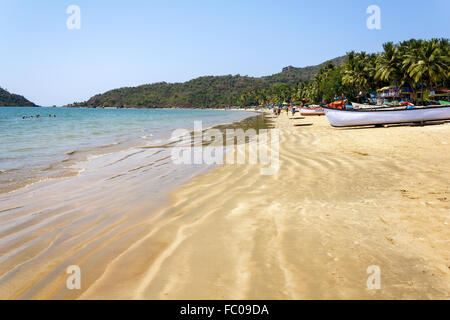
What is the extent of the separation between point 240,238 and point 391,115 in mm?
16329

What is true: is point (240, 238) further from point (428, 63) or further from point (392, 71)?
point (392, 71)

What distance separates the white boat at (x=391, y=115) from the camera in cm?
1620

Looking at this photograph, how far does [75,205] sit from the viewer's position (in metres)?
5.55

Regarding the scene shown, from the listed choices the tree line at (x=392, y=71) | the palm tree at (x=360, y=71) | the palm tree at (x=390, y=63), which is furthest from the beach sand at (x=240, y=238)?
the palm tree at (x=360, y=71)

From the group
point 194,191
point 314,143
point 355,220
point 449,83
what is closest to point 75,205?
point 194,191

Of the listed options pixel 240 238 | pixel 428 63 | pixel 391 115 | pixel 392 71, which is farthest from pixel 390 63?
pixel 240 238

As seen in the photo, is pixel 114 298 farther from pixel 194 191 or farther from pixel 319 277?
pixel 194 191

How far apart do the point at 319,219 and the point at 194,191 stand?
2.83 m

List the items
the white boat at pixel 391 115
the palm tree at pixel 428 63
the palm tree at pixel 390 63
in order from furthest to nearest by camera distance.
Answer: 1. the palm tree at pixel 390 63
2. the palm tree at pixel 428 63
3. the white boat at pixel 391 115

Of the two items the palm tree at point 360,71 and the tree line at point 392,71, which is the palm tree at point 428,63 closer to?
the tree line at point 392,71

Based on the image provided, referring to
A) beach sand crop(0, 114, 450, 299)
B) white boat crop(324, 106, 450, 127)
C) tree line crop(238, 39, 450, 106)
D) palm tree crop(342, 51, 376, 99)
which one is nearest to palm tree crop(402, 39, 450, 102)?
tree line crop(238, 39, 450, 106)

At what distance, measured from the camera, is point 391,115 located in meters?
16.6

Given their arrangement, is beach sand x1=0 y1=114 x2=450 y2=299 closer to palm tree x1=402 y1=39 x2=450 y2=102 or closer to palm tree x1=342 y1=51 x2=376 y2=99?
palm tree x1=402 y1=39 x2=450 y2=102

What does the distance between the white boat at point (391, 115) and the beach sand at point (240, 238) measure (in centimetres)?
1072
